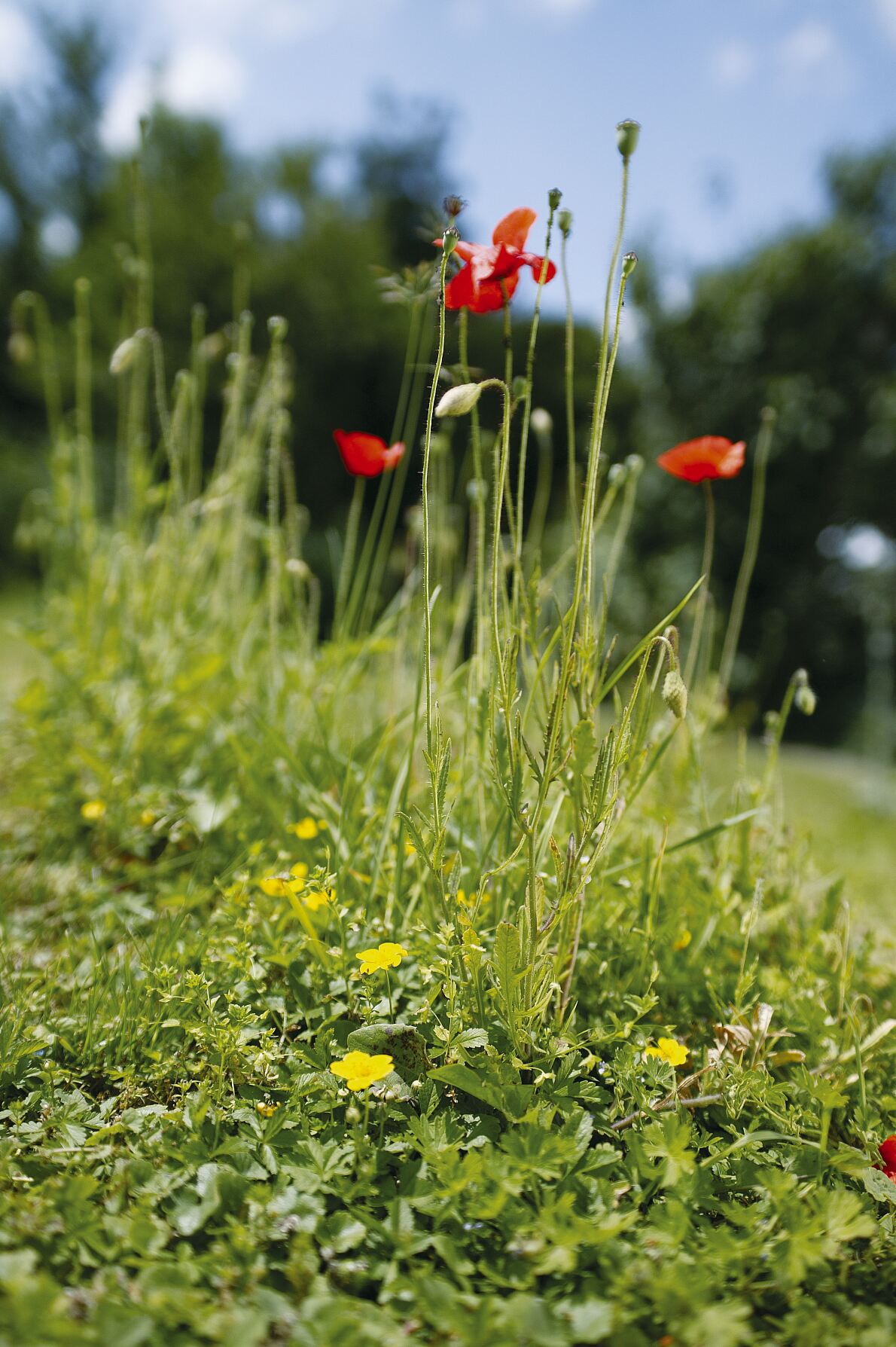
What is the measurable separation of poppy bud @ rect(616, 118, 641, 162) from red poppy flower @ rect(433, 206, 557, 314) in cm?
18

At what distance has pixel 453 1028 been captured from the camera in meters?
1.07

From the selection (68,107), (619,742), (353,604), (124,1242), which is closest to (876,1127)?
(619,742)

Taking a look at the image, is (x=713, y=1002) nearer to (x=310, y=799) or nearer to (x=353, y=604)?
(x=310, y=799)

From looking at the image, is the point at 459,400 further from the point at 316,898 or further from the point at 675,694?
the point at 316,898

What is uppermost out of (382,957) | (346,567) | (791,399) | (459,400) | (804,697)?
(791,399)

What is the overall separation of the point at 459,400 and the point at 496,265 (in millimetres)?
261

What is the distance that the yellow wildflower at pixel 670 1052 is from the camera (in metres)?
1.10

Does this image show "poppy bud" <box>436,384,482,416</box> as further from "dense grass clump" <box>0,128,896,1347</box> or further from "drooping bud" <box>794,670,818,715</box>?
"drooping bud" <box>794,670,818,715</box>

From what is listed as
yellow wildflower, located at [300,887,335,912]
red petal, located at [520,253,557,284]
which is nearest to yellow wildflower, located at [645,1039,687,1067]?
yellow wildflower, located at [300,887,335,912]

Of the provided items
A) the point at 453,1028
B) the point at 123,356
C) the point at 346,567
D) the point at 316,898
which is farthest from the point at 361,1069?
the point at 123,356

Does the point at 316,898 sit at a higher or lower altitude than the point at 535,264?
lower

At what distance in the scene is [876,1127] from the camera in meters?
1.15

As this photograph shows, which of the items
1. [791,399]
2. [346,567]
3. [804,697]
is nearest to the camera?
[804,697]

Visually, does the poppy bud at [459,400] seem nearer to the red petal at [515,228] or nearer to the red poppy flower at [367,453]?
the red petal at [515,228]
